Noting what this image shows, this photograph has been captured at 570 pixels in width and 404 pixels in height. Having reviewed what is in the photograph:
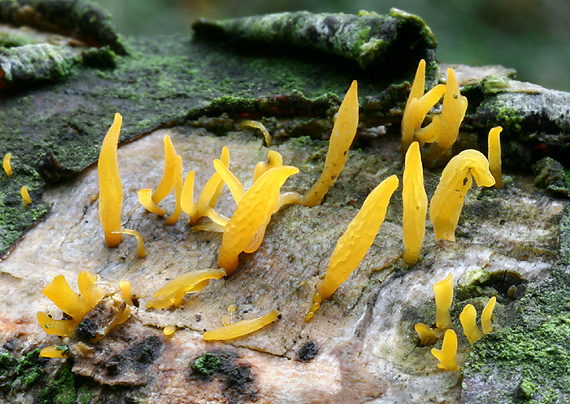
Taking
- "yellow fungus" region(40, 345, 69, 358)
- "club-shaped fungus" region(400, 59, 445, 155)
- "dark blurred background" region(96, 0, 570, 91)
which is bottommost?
"yellow fungus" region(40, 345, 69, 358)

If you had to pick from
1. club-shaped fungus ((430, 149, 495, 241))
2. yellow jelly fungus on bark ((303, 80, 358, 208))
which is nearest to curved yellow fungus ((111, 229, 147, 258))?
yellow jelly fungus on bark ((303, 80, 358, 208))

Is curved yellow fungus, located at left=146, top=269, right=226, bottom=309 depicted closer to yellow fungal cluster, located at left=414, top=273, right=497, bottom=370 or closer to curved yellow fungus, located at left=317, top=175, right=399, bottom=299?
curved yellow fungus, located at left=317, top=175, right=399, bottom=299

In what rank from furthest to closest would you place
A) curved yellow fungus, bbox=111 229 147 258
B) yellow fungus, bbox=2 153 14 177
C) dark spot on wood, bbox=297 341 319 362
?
yellow fungus, bbox=2 153 14 177 < curved yellow fungus, bbox=111 229 147 258 < dark spot on wood, bbox=297 341 319 362

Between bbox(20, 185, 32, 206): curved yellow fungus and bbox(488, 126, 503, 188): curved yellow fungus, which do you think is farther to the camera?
bbox(20, 185, 32, 206): curved yellow fungus

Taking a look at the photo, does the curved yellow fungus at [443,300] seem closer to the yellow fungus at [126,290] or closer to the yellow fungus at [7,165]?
the yellow fungus at [126,290]

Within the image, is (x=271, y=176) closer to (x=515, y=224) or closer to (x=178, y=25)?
(x=515, y=224)

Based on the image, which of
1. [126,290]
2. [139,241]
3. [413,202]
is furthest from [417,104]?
[126,290]

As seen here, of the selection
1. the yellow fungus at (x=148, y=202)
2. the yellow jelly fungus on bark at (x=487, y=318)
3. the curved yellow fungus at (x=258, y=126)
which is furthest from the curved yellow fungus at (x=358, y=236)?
the curved yellow fungus at (x=258, y=126)
